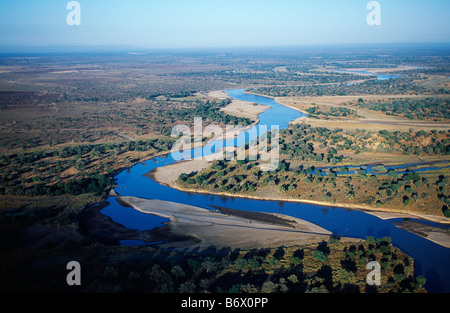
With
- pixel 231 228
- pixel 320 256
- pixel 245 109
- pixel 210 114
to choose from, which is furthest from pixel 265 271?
pixel 245 109

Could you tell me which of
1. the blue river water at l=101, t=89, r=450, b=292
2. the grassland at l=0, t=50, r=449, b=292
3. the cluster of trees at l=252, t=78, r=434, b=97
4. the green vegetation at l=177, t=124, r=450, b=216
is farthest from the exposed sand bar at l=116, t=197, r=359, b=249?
the cluster of trees at l=252, t=78, r=434, b=97

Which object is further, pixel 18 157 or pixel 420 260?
pixel 18 157

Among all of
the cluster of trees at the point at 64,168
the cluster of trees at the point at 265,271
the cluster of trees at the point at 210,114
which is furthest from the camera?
the cluster of trees at the point at 210,114

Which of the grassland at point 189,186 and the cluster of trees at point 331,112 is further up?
the cluster of trees at point 331,112

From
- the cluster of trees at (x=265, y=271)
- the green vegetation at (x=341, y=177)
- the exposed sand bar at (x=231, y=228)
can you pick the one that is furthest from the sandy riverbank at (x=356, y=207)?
the cluster of trees at (x=265, y=271)

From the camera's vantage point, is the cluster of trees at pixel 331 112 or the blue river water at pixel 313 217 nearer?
the blue river water at pixel 313 217

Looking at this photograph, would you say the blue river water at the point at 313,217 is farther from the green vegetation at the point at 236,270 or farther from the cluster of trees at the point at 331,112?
the cluster of trees at the point at 331,112

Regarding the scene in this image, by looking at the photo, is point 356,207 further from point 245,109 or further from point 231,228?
point 245,109

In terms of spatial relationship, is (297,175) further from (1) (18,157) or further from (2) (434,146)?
(1) (18,157)

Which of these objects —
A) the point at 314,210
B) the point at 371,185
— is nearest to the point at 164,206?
the point at 314,210
